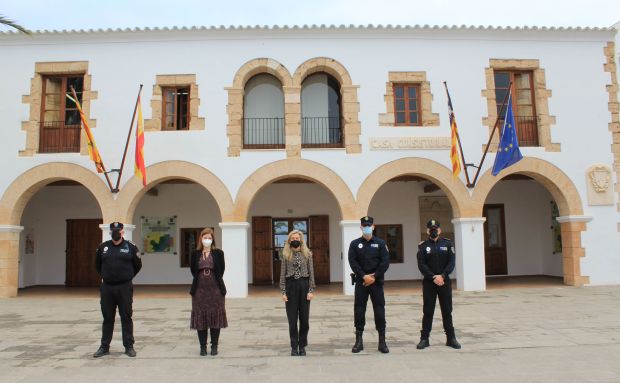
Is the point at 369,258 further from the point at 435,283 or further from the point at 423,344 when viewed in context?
the point at 423,344

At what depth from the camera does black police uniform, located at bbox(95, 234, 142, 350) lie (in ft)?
20.4

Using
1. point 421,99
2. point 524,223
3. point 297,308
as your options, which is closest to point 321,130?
point 421,99

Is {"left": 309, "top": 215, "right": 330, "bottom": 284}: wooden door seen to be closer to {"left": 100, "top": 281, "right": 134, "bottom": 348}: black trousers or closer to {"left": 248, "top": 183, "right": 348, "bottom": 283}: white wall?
{"left": 248, "top": 183, "right": 348, "bottom": 283}: white wall

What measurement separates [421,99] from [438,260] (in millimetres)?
6810

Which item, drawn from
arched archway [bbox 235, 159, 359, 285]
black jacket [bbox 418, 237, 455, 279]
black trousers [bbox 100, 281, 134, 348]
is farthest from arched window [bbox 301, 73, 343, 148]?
black trousers [bbox 100, 281, 134, 348]

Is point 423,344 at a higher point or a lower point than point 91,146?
lower

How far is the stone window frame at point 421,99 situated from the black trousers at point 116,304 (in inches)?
307

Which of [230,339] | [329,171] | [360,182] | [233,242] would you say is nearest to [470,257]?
[360,182]

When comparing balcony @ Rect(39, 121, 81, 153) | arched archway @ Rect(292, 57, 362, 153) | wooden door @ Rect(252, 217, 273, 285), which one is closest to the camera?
arched archway @ Rect(292, 57, 362, 153)

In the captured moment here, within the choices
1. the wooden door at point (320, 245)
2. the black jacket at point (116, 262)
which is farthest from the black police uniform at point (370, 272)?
the wooden door at point (320, 245)

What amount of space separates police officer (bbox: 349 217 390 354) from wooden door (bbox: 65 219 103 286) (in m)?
10.9

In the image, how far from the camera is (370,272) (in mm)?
6301

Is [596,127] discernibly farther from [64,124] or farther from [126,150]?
[64,124]

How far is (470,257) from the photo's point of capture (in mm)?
12008
